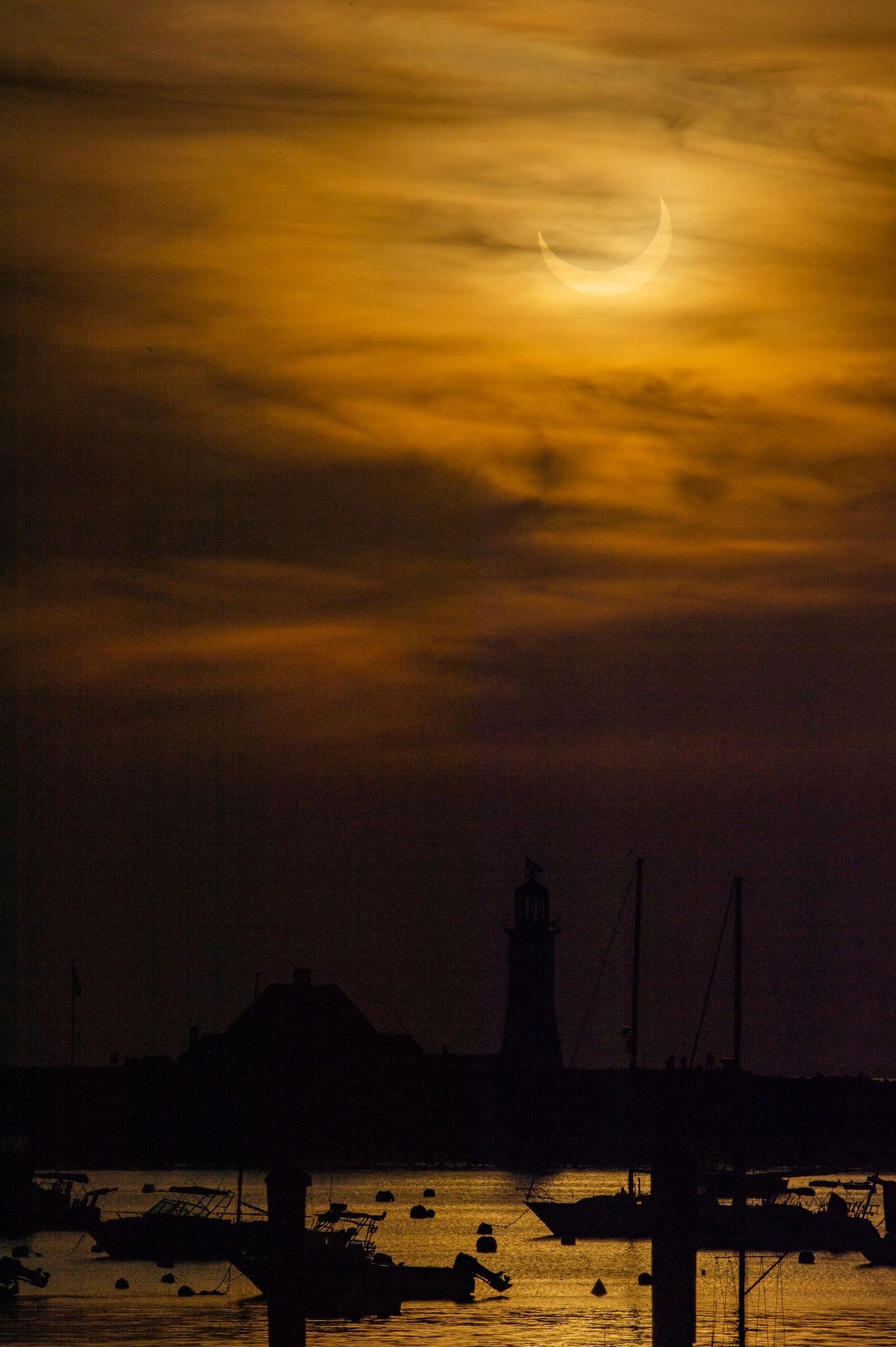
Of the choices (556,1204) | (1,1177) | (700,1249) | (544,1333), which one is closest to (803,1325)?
(544,1333)

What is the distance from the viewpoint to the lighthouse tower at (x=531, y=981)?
121 m

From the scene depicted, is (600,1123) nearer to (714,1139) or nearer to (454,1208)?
(714,1139)

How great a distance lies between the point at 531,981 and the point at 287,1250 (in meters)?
100

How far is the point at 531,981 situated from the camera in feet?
398

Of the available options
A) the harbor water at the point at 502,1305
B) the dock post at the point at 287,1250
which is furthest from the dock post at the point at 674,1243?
the harbor water at the point at 502,1305

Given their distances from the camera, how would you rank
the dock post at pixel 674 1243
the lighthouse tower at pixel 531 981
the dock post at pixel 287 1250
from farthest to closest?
the lighthouse tower at pixel 531 981 < the dock post at pixel 674 1243 < the dock post at pixel 287 1250

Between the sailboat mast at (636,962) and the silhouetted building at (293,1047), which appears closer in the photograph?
the sailboat mast at (636,962)

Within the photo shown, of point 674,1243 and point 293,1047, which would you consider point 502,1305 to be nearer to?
point 674,1243

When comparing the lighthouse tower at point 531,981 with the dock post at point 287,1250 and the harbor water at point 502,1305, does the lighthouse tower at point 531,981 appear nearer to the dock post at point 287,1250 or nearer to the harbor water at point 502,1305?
the harbor water at point 502,1305

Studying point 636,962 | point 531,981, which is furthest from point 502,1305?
point 531,981

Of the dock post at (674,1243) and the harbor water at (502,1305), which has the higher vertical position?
the dock post at (674,1243)

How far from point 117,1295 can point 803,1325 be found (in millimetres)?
19533

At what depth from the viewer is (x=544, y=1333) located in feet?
168

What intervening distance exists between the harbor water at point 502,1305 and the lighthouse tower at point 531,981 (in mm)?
33944
